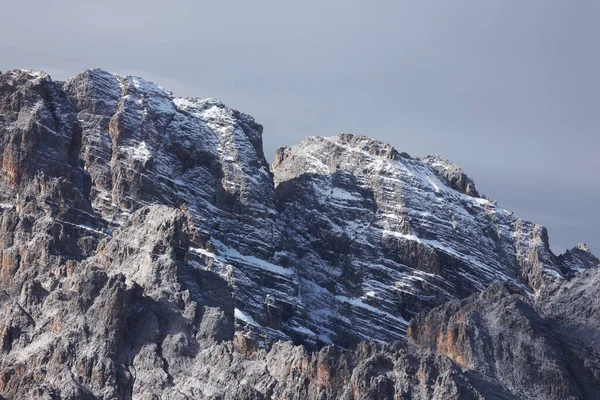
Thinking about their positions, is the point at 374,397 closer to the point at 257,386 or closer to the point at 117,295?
the point at 257,386

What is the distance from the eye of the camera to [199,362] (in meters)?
190

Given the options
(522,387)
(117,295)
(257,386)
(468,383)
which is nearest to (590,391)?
(522,387)

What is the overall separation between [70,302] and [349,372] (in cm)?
3020

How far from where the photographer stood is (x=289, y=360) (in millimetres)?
189375

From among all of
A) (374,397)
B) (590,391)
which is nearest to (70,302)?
(374,397)

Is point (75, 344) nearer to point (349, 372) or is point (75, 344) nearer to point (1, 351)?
point (1, 351)

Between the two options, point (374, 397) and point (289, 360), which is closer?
point (374, 397)

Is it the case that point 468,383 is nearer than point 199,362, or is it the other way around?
point 468,383

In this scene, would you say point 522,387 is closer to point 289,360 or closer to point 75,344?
point 289,360

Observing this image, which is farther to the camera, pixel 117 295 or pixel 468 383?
pixel 117 295

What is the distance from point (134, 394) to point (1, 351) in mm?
15082

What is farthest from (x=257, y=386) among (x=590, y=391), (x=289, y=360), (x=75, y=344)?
A: (x=590, y=391)

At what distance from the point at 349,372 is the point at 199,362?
1593 cm

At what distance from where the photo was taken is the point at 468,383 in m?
178
